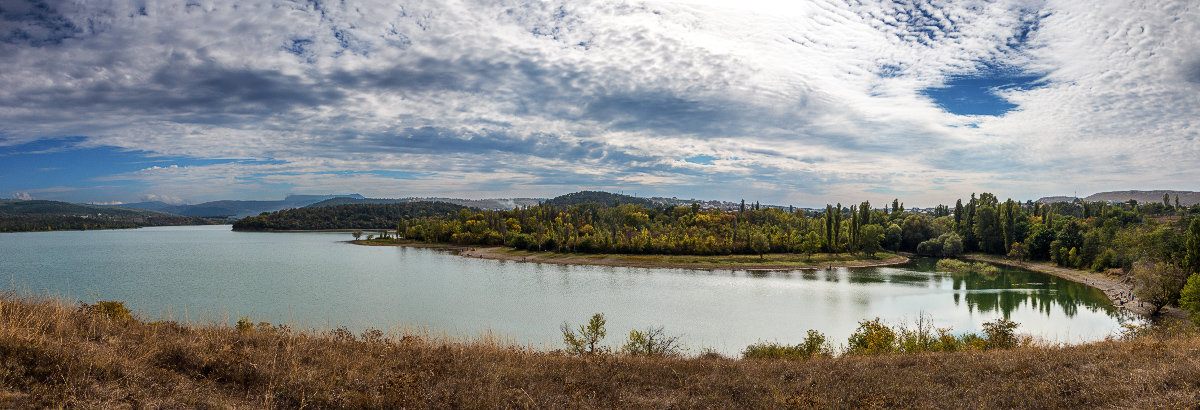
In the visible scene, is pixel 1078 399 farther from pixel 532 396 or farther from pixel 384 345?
pixel 384 345

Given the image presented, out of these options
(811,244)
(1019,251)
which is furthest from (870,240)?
(1019,251)

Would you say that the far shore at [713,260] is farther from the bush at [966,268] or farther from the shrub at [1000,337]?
the shrub at [1000,337]

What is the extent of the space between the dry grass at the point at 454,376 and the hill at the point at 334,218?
15842 cm

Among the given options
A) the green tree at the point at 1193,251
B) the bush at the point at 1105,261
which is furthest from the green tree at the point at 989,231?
the green tree at the point at 1193,251

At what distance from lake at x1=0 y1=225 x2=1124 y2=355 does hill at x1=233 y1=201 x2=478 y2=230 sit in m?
103

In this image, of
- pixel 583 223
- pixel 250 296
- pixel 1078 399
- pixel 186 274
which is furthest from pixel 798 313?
pixel 583 223

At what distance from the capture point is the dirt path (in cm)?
3625

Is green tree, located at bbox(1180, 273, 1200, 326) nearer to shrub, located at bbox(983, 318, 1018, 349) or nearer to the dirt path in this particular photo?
the dirt path

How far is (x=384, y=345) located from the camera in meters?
8.27

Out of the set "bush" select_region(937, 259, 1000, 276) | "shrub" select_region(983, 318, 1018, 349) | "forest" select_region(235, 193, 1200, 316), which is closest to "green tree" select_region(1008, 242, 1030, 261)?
"forest" select_region(235, 193, 1200, 316)

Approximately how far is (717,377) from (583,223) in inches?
3900

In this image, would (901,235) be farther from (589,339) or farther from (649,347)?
(649,347)

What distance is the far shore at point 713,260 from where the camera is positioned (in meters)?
67.3

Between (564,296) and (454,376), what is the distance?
114 ft
